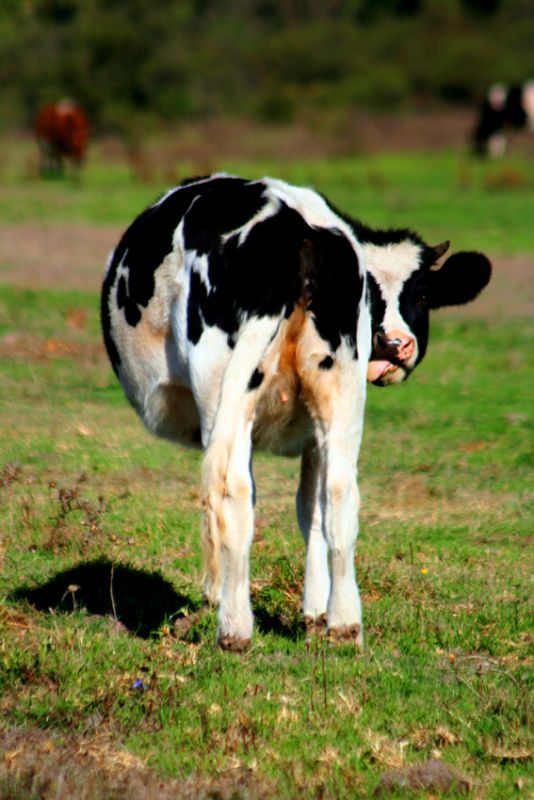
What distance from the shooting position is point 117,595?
618cm

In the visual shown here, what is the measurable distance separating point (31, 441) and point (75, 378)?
7.11 ft

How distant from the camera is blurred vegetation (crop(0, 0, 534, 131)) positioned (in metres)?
49.3

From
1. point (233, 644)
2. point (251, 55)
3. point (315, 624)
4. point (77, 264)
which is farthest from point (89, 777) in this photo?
point (251, 55)

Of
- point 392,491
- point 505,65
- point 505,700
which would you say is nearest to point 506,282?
point 392,491

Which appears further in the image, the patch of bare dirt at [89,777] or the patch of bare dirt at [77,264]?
the patch of bare dirt at [77,264]

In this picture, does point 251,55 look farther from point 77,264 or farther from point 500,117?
point 77,264

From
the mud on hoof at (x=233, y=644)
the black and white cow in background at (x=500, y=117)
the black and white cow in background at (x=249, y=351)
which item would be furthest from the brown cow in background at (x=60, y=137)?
the mud on hoof at (x=233, y=644)

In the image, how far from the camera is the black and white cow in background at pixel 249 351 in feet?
15.8

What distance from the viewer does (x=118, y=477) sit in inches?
316

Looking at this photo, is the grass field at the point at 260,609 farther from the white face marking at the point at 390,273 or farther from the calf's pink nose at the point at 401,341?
the white face marking at the point at 390,273

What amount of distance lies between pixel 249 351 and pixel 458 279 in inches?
A: 72.3

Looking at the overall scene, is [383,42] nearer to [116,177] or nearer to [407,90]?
[407,90]

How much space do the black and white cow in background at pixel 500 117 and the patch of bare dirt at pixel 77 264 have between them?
922 inches

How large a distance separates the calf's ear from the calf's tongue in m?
0.49
